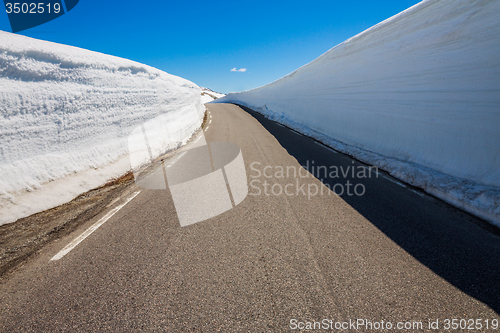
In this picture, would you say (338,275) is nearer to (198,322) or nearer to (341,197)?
(198,322)

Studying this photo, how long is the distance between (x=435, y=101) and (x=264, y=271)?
5037mm

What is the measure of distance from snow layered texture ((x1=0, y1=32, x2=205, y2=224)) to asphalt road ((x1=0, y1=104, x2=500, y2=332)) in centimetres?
134

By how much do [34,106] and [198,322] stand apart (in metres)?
4.83

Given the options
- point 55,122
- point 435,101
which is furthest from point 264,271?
point 435,101

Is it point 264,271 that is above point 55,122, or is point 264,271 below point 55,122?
below

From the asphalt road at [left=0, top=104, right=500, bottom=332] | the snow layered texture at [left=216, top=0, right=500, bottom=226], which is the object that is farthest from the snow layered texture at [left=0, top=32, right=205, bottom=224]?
the snow layered texture at [left=216, top=0, right=500, bottom=226]

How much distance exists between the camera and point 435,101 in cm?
462

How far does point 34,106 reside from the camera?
405cm

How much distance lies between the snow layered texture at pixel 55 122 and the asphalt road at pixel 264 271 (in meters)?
1.34

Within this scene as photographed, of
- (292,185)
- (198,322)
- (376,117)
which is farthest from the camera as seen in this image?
(376,117)

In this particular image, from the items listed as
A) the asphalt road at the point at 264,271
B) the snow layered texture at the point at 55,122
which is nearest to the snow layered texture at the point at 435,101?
the asphalt road at the point at 264,271

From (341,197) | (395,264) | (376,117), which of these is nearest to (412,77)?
(376,117)

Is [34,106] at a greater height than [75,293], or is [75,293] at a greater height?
[34,106]

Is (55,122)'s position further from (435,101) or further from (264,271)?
(435,101)
